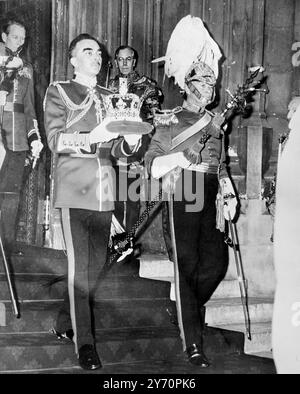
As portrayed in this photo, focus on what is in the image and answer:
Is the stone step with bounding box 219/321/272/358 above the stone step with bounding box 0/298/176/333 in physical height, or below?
below

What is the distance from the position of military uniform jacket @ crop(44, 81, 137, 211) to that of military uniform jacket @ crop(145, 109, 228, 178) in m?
0.32

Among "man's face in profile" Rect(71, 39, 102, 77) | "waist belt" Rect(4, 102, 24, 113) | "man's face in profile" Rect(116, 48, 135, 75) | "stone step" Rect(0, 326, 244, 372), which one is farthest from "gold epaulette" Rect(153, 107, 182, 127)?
"stone step" Rect(0, 326, 244, 372)

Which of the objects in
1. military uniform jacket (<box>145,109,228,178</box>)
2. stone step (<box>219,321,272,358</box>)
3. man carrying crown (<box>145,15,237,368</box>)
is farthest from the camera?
stone step (<box>219,321,272,358</box>)

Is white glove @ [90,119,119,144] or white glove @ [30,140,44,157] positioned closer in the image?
white glove @ [90,119,119,144]

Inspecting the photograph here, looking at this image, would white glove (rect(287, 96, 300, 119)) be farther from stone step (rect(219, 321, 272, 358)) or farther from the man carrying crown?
stone step (rect(219, 321, 272, 358))

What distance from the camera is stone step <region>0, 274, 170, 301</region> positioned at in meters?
2.84

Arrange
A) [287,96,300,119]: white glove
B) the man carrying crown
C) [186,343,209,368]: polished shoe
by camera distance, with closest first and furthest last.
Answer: [186,343,209,368]: polished shoe, the man carrying crown, [287,96,300,119]: white glove

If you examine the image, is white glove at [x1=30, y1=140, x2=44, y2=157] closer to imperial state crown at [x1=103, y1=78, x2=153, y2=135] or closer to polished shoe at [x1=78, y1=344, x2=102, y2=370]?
imperial state crown at [x1=103, y1=78, x2=153, y2=135]

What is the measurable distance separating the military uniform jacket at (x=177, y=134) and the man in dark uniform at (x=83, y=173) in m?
0.31

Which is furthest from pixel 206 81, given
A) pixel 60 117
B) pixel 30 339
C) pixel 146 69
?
pixel 30 339

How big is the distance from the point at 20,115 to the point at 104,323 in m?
1.24

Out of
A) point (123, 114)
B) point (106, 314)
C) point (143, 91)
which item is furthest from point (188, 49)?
point (106, 314)

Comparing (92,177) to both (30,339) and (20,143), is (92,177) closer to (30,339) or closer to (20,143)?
(30,339)

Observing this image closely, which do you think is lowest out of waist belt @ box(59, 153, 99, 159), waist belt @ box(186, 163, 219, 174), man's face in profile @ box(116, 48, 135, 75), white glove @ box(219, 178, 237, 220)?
white glove @ box(219, 178, 237, 220)
